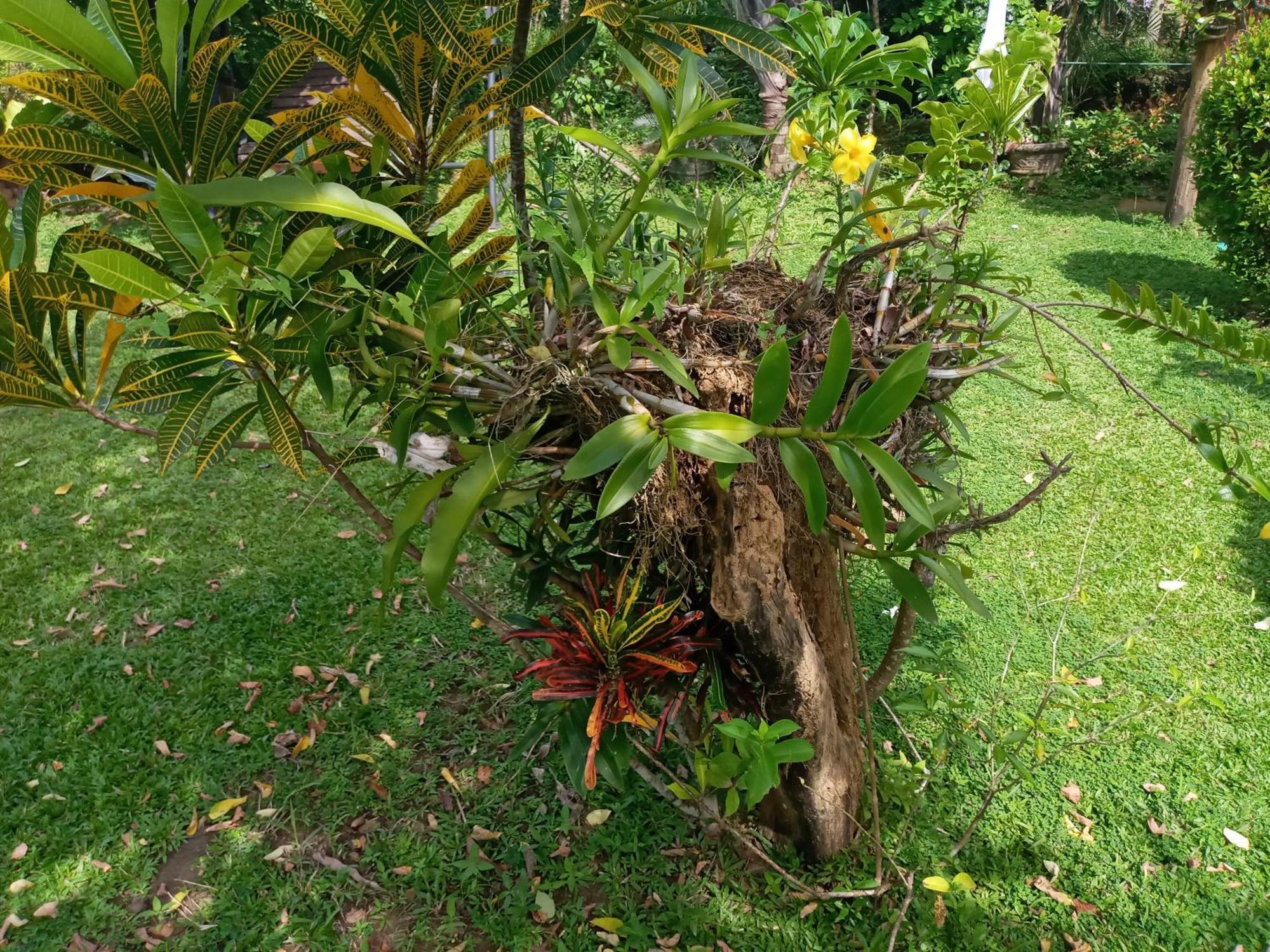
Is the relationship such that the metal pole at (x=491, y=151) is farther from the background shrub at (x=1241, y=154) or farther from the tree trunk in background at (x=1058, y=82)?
the tree trunk in background at (x=1058, y=82)

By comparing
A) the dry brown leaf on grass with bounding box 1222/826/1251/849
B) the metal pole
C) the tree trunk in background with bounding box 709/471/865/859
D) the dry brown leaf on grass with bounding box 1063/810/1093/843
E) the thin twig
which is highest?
the metal pole

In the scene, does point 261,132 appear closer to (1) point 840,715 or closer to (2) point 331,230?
(2) point 331,230

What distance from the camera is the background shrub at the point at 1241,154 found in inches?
177

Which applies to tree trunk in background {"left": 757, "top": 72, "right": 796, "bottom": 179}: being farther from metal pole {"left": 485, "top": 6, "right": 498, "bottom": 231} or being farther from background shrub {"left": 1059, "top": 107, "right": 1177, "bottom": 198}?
metal pole {"left": 485, "top": 6, "right": 498, "bottom": 231}

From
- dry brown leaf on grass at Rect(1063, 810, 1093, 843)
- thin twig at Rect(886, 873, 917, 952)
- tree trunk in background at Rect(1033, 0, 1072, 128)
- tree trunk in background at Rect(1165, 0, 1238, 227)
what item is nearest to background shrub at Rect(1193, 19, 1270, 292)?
tree trunk in background at Rect(1165, 0, 1238, 227)

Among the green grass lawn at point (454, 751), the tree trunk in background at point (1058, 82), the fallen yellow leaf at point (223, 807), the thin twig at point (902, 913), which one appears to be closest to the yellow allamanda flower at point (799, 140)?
the green grass lawn at point (454, 751)

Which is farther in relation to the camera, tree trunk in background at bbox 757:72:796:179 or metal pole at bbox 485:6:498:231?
tree trunk in background at bbox 757:72:796:179

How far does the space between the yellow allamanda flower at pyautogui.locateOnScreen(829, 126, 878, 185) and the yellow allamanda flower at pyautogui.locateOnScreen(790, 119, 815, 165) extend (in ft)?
0.19

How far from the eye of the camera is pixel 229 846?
84.7 inches

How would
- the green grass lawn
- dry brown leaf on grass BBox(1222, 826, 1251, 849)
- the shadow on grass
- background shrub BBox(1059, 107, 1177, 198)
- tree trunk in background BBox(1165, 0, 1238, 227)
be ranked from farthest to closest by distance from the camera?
background shrub BBox(1059, 107, 1177, 198) → tree trunk in background BBox(1165, 0, 1238, 227) → the shadow on grass → dry brown leaf on grass BBox(1222, 826, 1251, 849) → the green grass lawn

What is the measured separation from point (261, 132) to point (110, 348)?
42cm

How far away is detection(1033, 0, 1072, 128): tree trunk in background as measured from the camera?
27.2ft

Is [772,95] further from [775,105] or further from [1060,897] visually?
[1060,897]

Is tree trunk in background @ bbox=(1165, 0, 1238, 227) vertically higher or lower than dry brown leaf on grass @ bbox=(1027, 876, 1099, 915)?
higher
